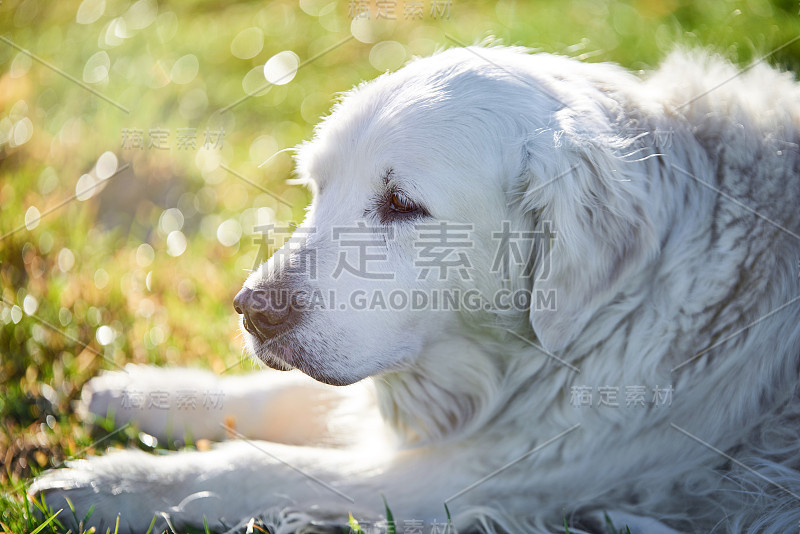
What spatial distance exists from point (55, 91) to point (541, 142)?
4.90m

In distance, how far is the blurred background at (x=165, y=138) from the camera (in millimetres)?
3330

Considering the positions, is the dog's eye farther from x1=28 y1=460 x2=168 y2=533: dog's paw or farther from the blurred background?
the blurred background

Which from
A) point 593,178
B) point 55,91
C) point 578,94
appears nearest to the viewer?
point 593,178

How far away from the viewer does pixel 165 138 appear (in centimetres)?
527

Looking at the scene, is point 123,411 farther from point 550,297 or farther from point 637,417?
point 637,417

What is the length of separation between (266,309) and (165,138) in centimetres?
347

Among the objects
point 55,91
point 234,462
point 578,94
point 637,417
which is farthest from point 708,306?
point 55,91

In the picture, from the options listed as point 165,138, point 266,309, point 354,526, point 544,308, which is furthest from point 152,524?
point 165,138

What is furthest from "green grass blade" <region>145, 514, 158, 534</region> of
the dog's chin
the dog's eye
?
the dog's eye

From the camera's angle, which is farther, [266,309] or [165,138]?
[165,138]

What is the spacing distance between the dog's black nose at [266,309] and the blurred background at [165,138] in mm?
914

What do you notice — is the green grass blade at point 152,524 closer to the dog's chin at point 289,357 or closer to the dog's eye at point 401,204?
the dog's chin at point 289,357

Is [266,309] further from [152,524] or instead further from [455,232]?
[152,524]

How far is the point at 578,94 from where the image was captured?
2.34 metres
